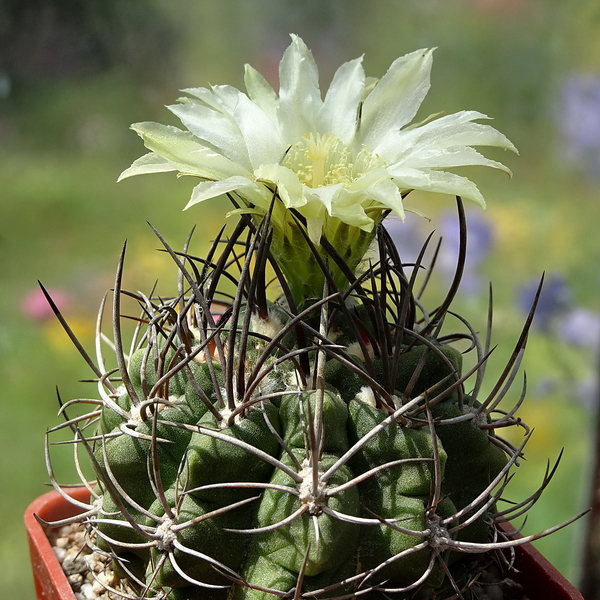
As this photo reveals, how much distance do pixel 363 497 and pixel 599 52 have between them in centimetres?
229

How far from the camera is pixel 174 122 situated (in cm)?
254

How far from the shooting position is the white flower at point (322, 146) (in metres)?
0.57

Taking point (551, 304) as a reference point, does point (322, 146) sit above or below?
above

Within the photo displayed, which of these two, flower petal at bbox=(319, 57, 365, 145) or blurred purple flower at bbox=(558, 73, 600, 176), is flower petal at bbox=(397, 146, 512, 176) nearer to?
flower petal at bbox=(319, 57, 365, 145)

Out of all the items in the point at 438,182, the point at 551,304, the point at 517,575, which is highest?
the point at 438,182

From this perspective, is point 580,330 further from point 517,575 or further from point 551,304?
point 517,575

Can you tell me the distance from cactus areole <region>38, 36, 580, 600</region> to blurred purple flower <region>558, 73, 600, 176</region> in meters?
1.93

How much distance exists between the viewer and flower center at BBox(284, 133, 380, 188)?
0.67 m

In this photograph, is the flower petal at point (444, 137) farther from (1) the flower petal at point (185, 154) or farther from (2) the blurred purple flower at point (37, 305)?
(2) the blurred purple flower at point (37, 305)

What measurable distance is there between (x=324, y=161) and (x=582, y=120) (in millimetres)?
2019

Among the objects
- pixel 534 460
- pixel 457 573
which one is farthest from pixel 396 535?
pixel 534 460

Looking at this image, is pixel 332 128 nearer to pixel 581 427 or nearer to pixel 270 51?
pixel 581 427

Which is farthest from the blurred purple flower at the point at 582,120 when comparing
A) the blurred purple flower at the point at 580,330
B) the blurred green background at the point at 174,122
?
the blurred purple flower at the point at 580,330

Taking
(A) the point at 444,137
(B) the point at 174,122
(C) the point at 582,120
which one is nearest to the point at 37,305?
(B) the point at 174,122
